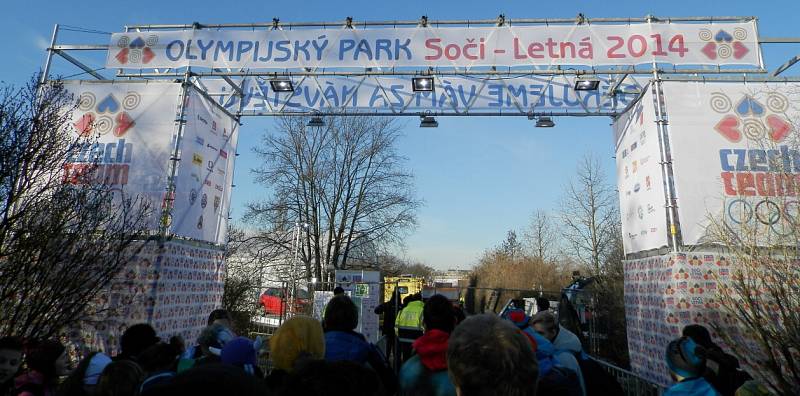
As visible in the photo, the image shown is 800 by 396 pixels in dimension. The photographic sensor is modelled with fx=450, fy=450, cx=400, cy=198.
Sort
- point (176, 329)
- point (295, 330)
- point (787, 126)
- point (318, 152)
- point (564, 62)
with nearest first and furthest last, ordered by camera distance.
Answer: point (295, 330), point (787, 126), point (176, 329), point (564, 62), point (318, 152)

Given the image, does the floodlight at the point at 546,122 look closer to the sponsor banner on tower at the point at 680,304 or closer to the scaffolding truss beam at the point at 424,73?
the scaffolding truss beam at the point at 424,73

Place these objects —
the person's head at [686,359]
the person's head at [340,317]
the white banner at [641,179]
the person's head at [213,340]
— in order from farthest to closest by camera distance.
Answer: the white banner at [641,179] → the person's head at [213,340] → the person's head at [340,317] → the person's head at [686,359]

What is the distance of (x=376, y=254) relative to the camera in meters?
24.8

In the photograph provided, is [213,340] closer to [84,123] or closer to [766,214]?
[84,123]

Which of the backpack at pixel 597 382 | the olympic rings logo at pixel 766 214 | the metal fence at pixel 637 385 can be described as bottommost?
the metal fence at pixel 637 385

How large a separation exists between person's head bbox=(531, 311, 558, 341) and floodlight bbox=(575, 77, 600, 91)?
278 inches

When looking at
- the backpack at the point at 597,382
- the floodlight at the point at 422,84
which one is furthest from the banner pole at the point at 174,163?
the backpack at the point at 597,382

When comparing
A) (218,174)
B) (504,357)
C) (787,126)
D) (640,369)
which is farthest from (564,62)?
(504,357)

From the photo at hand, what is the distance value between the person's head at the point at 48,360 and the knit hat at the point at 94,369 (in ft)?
1.75

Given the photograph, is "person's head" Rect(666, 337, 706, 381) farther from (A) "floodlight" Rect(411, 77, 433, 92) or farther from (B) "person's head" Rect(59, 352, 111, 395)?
(A) "floodlight" Rect(411, 77, 433, 92)

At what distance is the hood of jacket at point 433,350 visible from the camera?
8.64 feet

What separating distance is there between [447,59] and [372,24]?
181cm

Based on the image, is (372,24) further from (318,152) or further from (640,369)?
(318,152)

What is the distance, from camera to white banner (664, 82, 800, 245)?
7.23 metres
